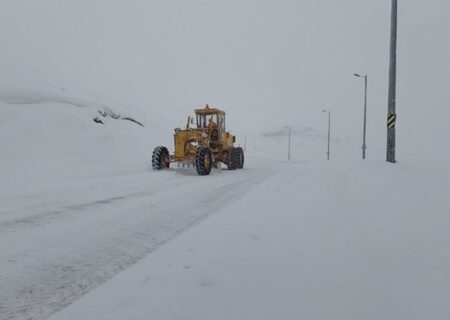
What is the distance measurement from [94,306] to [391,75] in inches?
818

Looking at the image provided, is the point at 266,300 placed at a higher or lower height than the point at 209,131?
lower

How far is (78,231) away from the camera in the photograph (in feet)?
24.4

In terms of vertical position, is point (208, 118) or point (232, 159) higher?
point (208, 118)

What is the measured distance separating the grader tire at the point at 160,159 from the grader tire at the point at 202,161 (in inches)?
73.2

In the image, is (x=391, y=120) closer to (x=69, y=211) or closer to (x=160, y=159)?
(x=160, y=159)

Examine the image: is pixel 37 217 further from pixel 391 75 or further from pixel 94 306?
pixel 391 75

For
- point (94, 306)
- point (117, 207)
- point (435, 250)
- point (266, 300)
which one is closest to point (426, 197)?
point (435, 250)

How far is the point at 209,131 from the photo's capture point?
72.1 ft

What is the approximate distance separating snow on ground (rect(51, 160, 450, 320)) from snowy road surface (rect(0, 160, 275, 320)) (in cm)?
39

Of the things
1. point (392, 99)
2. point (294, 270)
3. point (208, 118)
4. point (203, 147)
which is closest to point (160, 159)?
point (203, 147)

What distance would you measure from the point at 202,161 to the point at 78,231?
11727mm

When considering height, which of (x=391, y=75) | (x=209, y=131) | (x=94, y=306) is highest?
(x=391, y=75)

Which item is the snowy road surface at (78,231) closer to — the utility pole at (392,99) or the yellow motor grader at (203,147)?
the yellow motor grader at (203,147)

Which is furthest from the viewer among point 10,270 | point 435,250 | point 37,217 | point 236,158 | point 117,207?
point 236,158
